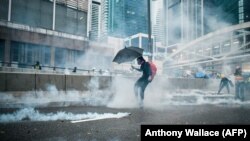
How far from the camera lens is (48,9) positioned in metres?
26.6

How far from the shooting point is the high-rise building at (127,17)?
512 inches

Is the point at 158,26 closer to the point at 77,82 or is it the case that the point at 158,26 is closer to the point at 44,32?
the point at 77,82

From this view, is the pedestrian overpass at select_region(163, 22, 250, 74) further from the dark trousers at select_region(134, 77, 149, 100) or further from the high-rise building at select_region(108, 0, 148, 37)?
the dark trousers at select_region(134, 77, 149, 100)

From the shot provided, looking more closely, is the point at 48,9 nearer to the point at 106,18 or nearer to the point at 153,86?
the point at 106,18

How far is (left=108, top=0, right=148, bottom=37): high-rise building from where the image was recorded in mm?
13012

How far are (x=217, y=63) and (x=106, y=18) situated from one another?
40.2m

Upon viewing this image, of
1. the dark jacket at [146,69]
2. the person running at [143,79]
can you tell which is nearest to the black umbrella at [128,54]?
the person running at [143,79]

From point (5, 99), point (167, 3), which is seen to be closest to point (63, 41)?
point (167, 3)

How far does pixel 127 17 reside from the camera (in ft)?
43.9

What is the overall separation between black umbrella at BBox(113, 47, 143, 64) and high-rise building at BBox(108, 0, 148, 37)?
6.49 metres

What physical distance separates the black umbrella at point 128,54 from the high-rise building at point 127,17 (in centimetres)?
649

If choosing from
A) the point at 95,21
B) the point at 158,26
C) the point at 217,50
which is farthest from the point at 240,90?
the point at 217,50

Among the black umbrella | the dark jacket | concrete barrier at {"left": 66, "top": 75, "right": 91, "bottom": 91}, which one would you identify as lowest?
concrete barrier at {"left": 66, "top": 75, "right": 91, "bottom": 91}

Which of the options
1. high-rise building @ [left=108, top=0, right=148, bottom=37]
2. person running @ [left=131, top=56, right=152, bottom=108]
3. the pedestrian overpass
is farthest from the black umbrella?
the pedestrian overpass
